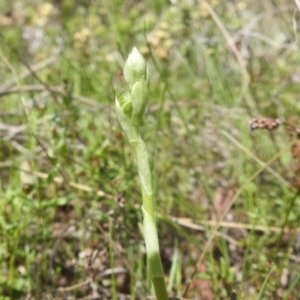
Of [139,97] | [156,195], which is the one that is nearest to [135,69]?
[139,97]

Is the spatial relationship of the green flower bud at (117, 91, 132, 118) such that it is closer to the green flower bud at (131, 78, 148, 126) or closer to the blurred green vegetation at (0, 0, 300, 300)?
the green flower bud at (131, 78, 148, 126)

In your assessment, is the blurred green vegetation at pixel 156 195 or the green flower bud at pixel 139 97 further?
the blurred green vegetation at pixel 156 195

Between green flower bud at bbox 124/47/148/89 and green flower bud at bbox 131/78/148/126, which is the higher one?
green flower bud at bbox 124/47/148/89

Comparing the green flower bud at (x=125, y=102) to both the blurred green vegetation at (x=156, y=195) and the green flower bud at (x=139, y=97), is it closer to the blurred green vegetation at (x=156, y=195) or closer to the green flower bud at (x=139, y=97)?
the green flower bud at (x=139, y=97)

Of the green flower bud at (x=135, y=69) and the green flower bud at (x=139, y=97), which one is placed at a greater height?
the green flower bud at (x=135, y=69)

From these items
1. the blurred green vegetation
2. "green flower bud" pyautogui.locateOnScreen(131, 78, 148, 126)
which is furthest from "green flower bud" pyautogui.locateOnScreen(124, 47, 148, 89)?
the blurred green vegetation

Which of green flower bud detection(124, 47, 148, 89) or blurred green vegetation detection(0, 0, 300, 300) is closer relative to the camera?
green flower bud detection(124, 47, 148, 89)

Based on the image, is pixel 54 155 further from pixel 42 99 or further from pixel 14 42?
pixel 14 42

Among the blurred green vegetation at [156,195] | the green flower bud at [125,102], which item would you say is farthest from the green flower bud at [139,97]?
the blurred green vegetation at [156,195]

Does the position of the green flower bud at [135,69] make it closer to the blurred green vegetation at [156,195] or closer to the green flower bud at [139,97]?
the green flower bud at [139,97]
